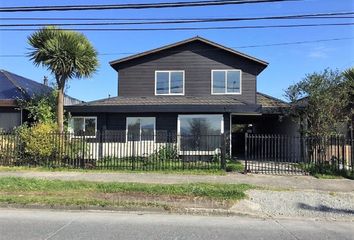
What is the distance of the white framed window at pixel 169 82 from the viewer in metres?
24.6

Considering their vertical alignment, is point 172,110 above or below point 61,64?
below

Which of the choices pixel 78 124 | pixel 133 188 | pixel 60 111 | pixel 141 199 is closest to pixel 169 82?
pixel 78 124

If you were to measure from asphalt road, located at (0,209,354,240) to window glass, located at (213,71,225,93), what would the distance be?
1485 cm

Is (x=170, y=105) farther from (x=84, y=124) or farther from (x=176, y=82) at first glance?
(x=84, y=124)

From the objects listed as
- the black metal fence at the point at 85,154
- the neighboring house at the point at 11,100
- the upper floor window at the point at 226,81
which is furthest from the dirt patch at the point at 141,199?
the upper floor window at the point at 226,81

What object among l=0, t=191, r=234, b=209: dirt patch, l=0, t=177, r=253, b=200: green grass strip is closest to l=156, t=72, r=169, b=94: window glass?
l=0, t=177, r=253, b=200: green grass strip

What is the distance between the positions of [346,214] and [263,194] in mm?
2438

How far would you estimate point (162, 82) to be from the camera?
24781 millimetres

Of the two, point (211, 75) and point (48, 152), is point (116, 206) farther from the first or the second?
point (211, 75)

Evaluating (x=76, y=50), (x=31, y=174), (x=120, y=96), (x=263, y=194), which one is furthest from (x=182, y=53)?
(x=263, y=194)

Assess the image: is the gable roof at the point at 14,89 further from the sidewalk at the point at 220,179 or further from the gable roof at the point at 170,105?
the sidewalk at the point at 220,179

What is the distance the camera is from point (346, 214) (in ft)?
34.7

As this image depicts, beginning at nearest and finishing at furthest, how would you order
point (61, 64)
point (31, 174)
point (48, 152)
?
point (31, 174) < point (48, 152) < point (61, 64)

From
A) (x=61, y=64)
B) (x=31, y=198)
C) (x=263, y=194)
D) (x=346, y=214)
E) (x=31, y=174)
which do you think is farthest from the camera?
(x=61, y=64)
